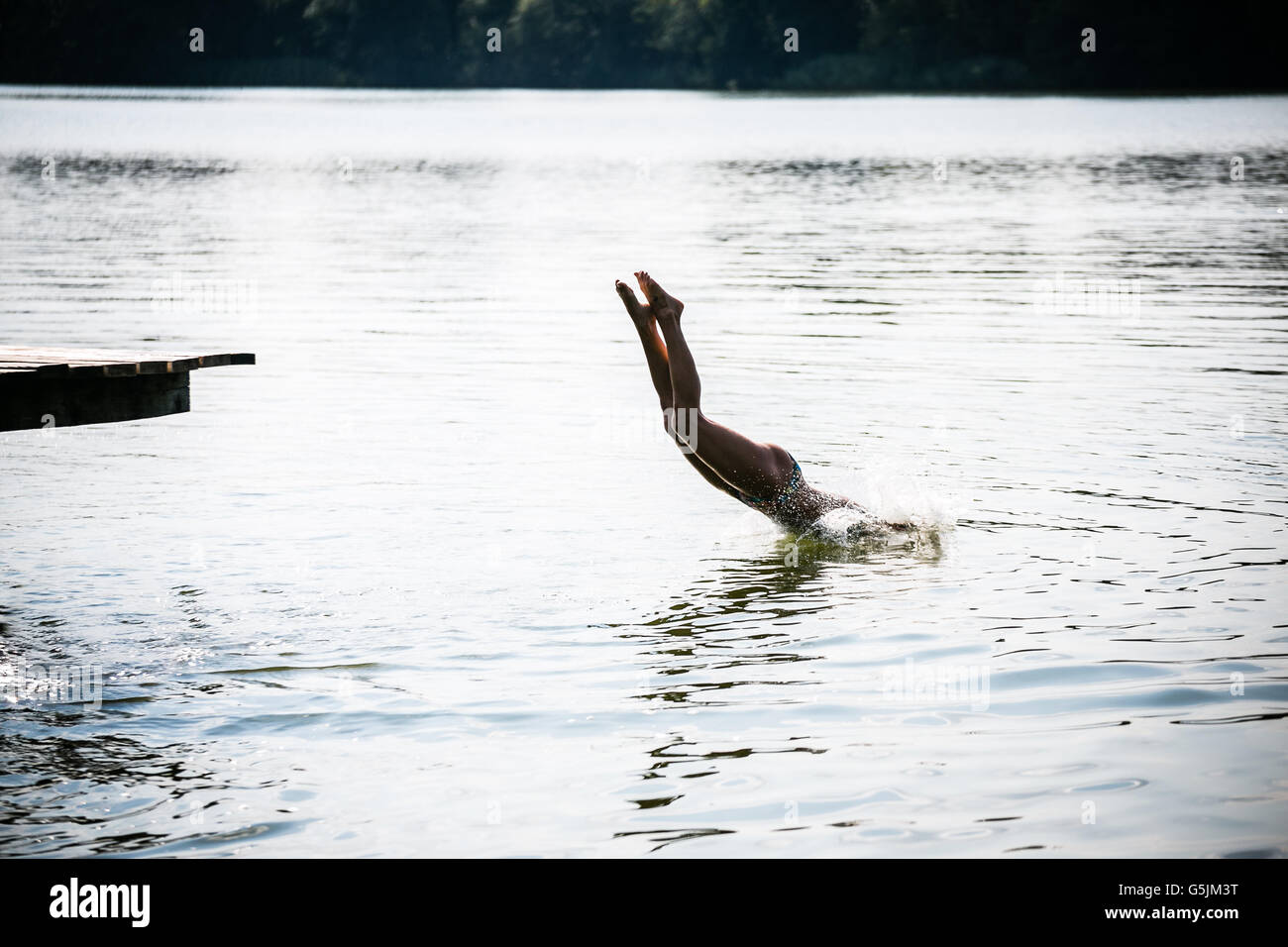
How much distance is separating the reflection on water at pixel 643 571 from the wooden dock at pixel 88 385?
1009 millimetres

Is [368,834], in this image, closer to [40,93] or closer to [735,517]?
[735,517]

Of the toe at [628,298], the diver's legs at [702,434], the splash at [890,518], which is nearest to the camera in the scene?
the diver's legs at [702,434]

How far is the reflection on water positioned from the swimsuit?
25cm

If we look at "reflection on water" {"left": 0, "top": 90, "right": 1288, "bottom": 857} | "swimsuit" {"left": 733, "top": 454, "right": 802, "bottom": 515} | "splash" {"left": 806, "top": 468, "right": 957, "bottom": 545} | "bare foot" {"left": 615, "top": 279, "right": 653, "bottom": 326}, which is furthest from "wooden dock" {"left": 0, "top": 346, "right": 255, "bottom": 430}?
"splash" {"left": 806, "top": 468, "right": 957, "bottom": 545}

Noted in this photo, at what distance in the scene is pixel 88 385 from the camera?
27.7ft

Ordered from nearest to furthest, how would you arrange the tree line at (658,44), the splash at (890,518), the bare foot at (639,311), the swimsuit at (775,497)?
the bare foot at (639,311)
the swimsuit at (775,497)
the splash at (890,518)
the tree line at (658,44)

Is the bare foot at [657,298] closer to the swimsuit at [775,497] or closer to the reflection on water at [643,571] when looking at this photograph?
the swimsuit at [775,497]

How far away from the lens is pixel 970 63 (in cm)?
11300

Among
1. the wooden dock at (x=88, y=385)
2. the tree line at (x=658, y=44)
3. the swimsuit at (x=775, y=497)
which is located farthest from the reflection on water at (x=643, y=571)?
the tree line at (x=658, y=44)

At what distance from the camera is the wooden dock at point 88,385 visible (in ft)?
26.6

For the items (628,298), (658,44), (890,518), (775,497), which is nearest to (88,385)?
(628,298)

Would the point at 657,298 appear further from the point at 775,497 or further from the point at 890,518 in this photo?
the point at 890,518
